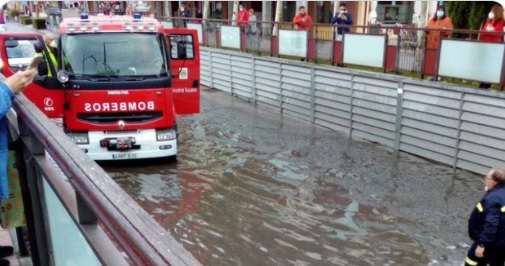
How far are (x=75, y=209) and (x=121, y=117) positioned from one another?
7.33 metres

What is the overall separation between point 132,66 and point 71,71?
42.2 inches

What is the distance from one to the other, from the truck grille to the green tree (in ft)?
28.4

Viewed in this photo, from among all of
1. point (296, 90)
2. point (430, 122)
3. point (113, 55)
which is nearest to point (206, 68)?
point (296, 90)

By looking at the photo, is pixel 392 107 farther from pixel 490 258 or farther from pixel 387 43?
pixel 490 258

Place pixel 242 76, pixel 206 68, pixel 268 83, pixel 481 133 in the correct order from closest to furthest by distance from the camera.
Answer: pixel 481 133 < pixel 268 83 < pixel 242 76 < pixel 206 68

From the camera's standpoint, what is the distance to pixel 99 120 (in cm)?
891

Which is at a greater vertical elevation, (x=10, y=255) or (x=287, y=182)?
(x=10, y=255)

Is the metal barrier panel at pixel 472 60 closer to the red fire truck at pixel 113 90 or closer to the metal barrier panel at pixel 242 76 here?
the red fire truck at pixel 113 90

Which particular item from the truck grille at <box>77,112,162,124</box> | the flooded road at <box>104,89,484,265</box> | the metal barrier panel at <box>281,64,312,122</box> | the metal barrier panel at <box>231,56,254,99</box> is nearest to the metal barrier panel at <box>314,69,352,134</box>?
the metal barrier panel at <box>281,64,312,122</box>

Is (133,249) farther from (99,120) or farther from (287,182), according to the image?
(99,120)

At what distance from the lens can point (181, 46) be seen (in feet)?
32.3

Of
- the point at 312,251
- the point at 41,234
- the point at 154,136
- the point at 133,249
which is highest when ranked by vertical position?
the point at 133,249

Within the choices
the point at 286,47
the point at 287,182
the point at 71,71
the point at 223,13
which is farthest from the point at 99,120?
the point at 223,13

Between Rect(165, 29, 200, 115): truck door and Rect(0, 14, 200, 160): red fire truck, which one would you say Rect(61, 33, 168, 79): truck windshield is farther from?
Rect(165, 29, 200, 115): truck door
